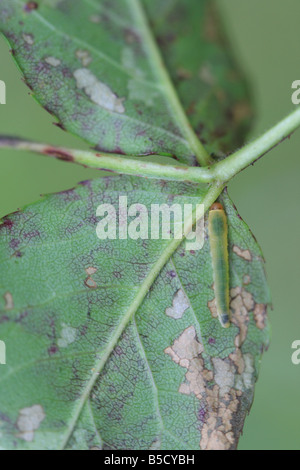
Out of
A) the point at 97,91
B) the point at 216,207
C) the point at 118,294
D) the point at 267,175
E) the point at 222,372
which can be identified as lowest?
the point at 222,372

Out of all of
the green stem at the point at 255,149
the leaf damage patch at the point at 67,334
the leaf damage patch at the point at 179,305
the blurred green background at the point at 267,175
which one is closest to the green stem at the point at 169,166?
the green stem at the point at 255,149

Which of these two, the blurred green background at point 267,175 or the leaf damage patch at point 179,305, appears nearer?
the leaf damage patch at point 179,305

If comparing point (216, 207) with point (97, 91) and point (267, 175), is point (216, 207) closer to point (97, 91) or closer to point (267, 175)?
point (97, 91)

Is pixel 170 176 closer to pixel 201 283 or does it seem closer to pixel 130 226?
pixel 130 226

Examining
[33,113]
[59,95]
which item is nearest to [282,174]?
[33,113]

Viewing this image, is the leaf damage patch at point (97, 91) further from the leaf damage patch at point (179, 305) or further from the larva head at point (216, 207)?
the leaf damage patch at point (179, 305)

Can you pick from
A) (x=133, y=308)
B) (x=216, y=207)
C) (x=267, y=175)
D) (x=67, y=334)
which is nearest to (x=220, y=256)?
(x=216, y=207)
